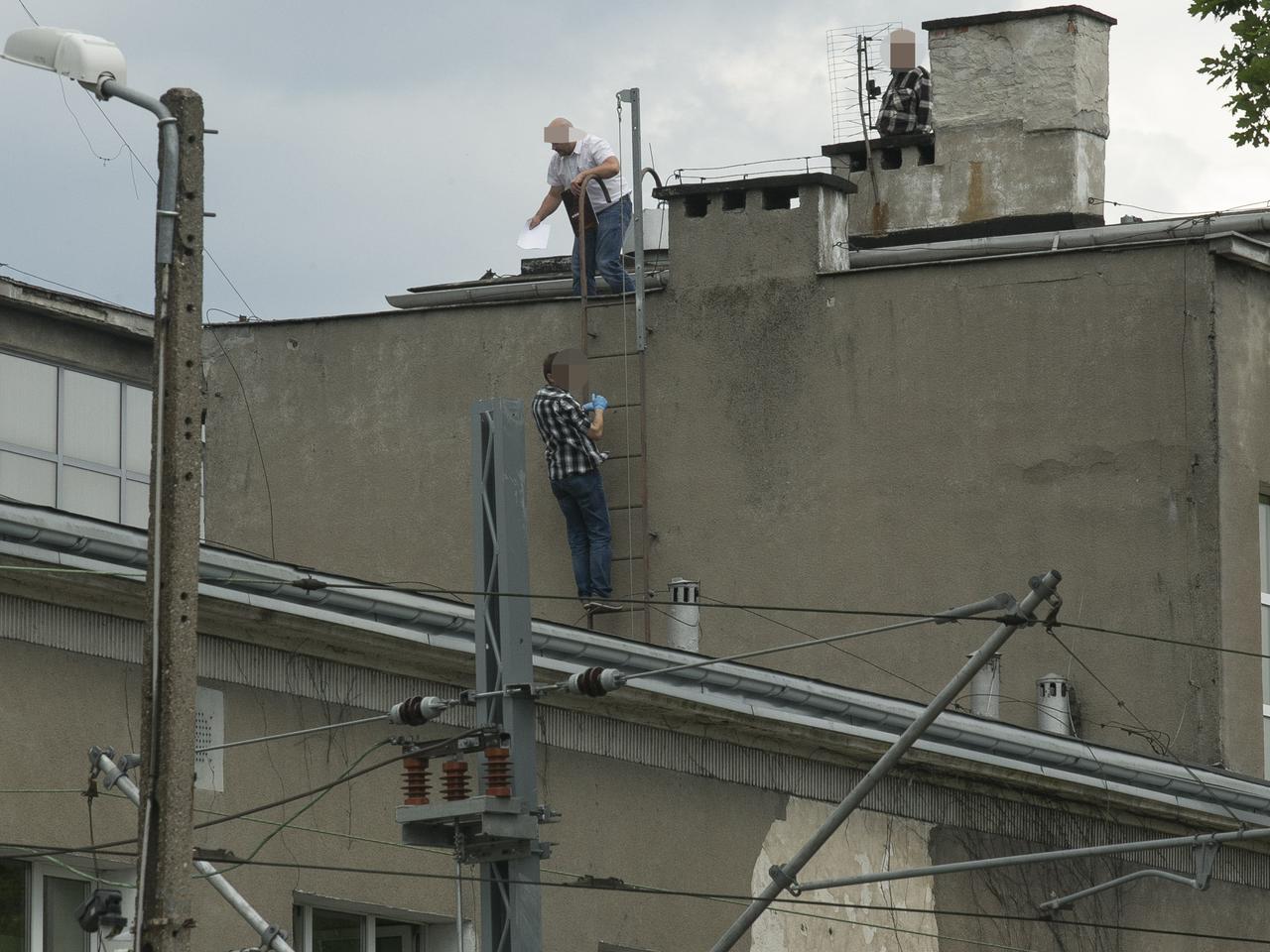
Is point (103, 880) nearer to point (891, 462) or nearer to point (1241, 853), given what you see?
point (1241, 853)

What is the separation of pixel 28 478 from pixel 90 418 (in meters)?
1.17

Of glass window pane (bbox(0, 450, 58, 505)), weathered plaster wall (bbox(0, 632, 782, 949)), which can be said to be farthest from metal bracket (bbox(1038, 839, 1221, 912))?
glass window pane (bbox(0, 450, 58, 505))

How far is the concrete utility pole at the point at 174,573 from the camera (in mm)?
10992

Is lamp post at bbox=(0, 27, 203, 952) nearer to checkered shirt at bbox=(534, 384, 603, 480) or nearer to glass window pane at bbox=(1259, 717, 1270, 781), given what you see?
checkered shirt at bbox=(534, 384, 603, 480)

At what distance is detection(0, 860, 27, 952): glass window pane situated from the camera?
46.5 feet

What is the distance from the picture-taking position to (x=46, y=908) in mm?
14344

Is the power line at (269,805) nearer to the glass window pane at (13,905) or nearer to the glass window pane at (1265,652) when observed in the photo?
the glass window pane at (13,905)

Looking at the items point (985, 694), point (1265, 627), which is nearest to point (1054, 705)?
point (985, 694)

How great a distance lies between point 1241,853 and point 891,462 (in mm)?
4936

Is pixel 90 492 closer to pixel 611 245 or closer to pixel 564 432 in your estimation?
pixel 611 245

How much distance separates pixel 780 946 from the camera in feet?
57.8

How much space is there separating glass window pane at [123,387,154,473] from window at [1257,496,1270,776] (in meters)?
13.9

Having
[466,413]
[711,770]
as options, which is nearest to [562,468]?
[466,413]

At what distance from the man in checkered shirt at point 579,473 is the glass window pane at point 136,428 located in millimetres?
9439
